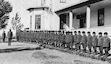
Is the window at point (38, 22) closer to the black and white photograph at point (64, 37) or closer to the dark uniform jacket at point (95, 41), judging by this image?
the black and white photograph at point (64, 37)

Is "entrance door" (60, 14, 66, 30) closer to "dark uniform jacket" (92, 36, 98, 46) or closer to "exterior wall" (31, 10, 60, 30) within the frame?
"exterior wall" (31, 10, 60, 30)

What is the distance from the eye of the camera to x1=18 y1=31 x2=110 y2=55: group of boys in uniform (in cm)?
1044

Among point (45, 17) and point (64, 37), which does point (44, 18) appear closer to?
point (45, 17)

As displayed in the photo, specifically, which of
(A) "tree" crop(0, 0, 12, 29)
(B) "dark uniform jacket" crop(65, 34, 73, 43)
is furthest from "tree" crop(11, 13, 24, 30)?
(B) "dark uniform jacket" crop(65, 34, 73, 43)

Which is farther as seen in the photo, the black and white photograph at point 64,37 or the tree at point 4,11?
the tree at point 4,11

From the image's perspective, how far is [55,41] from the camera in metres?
16.4

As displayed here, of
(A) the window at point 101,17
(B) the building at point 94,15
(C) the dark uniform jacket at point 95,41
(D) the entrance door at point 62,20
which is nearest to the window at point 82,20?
(B) the building at point 94,15

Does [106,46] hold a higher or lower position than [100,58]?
higher

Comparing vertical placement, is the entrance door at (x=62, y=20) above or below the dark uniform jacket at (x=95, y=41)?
above

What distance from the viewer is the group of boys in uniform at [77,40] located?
10.4 m

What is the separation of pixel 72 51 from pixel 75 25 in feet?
37.6

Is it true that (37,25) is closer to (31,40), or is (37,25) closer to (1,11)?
(31,40)

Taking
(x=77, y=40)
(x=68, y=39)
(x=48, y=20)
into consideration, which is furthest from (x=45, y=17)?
(x=77, y=40)

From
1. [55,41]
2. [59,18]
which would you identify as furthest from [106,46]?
[59,18]
